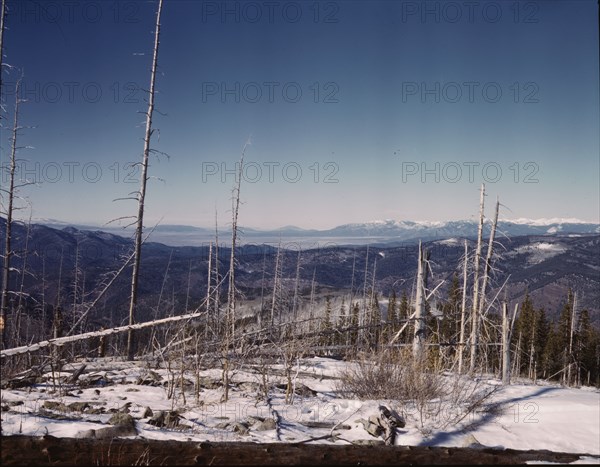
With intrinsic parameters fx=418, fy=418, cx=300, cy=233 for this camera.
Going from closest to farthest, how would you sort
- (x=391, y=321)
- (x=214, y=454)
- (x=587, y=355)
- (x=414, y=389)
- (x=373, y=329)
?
(x=214, y=454), (x=414, y=389), (x=391, y=321), (x=373, y=329), (x=587, y=355)

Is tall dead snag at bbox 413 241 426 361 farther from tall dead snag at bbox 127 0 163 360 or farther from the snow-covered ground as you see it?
tall dead snag at bbox 127 0 163 360

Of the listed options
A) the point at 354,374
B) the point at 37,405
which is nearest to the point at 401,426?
the point at 354,374

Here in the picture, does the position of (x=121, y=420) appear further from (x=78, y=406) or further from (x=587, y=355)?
(x=587, y=355)

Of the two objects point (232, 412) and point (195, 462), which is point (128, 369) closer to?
point (232, 412)

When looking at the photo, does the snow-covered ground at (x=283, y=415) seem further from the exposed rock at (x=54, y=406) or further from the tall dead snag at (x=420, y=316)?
the tall dead snag at (x=420, y=316)

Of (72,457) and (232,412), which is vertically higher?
(72,457)

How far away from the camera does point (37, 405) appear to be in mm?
5977

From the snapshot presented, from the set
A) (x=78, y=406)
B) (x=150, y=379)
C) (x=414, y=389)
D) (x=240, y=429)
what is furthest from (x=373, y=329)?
(x=78, y=406)

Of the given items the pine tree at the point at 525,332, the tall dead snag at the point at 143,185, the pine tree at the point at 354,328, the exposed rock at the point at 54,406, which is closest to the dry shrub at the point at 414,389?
the pine tree at the point at 354,328

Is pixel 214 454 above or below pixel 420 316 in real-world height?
below

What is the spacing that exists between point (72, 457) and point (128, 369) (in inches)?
282

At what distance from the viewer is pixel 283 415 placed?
653 centimetres

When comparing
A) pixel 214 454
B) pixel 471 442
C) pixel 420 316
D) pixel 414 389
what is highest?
pixel 420 316

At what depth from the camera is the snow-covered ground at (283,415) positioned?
5.32 metres
